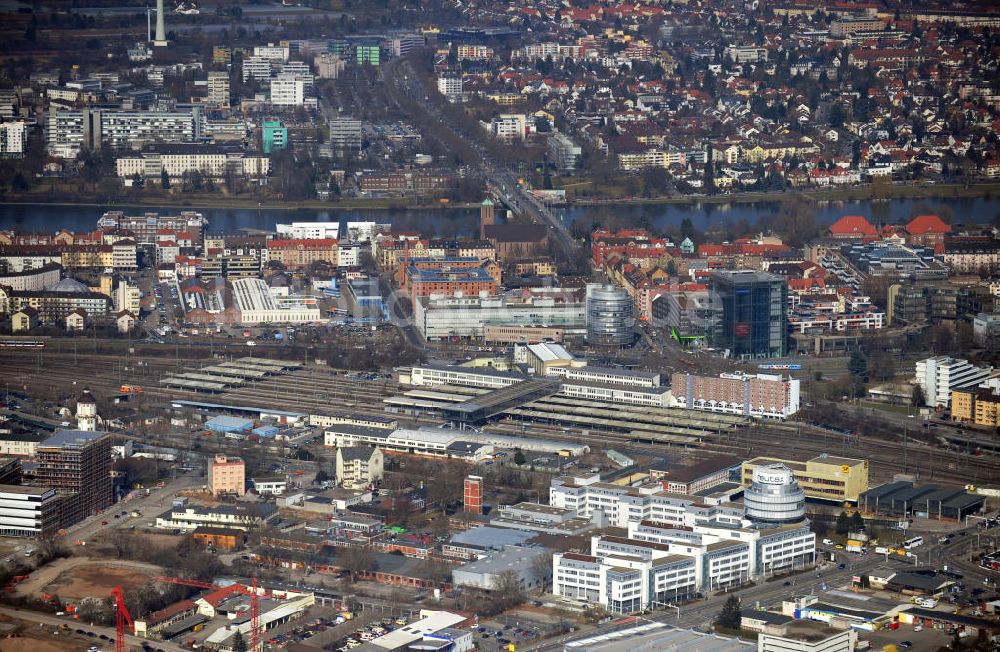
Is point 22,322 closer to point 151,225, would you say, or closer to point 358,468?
point 151,225

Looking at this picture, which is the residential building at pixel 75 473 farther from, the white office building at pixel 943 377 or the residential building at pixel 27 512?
the white office building at pixel 943 377

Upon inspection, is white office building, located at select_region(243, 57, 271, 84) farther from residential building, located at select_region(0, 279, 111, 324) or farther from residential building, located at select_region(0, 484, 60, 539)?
residential building, located at select_region(0, 484, 60, 539)

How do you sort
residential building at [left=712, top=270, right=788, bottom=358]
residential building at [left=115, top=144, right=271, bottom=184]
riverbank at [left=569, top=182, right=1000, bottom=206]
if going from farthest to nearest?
residential building at [left=115, top=144, right=271, bottom=184], riverbank at [left=569, top=182, right=1000, bottom=206], residential building at [left=712, top=270, right=788, bottom=358]

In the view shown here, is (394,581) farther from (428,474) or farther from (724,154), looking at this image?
(724,154)

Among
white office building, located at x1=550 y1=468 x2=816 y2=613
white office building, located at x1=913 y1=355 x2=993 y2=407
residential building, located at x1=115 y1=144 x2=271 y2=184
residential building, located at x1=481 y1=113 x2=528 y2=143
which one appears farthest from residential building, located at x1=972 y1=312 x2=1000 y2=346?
residential building, located at x1=481 y1=113 x2=528 y2=143

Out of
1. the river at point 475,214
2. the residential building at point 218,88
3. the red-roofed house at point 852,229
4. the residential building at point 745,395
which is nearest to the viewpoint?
the residential building at point 745,395

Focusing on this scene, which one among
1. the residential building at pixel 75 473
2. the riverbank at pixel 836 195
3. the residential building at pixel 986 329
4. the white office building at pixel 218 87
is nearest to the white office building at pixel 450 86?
the white office building at pixel 218 87

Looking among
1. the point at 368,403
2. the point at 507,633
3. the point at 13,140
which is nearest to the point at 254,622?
the point at 507,633
